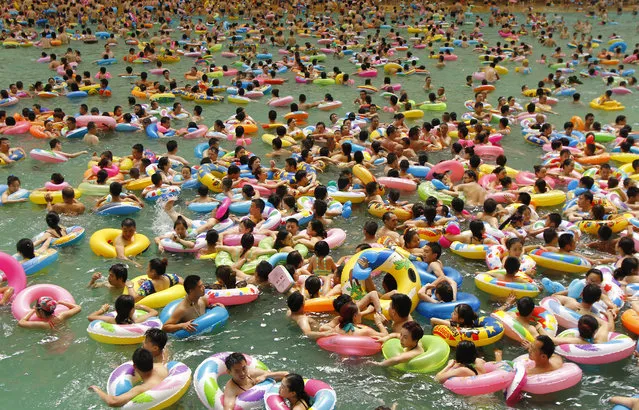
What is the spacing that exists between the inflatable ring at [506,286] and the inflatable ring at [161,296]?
416 centimetres

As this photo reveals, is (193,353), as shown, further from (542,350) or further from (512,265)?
(512,265)

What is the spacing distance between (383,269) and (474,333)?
1.51m

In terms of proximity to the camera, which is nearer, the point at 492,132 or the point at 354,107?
the point at 492,132

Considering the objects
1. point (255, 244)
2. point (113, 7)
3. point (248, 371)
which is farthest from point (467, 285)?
point (113, 7)

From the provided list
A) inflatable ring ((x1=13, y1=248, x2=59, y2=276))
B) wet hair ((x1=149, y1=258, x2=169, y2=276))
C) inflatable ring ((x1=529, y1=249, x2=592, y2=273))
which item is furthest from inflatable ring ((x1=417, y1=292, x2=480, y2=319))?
inflatable ring ((x1=13, y1=248, x2=59, y2=276))

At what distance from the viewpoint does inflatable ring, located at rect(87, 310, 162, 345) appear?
7.10 m

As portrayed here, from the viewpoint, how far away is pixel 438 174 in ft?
39.7

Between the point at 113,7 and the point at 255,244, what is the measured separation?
30.1 metres

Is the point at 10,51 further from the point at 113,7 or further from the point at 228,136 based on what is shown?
the point at 228,136

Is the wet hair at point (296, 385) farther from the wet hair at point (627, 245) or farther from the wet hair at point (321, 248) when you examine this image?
the wet hair at point (627, 245)

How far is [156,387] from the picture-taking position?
6.11 meters

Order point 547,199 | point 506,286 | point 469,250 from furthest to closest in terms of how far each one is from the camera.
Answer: point 547,199, point 469,250, point 506,286

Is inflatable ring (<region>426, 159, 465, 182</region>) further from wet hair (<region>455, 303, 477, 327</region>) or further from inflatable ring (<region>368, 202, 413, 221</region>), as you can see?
wet hair (<region>455, 303, 477, 327</region>)

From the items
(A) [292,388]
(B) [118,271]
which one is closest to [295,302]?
(A) [292,388]
